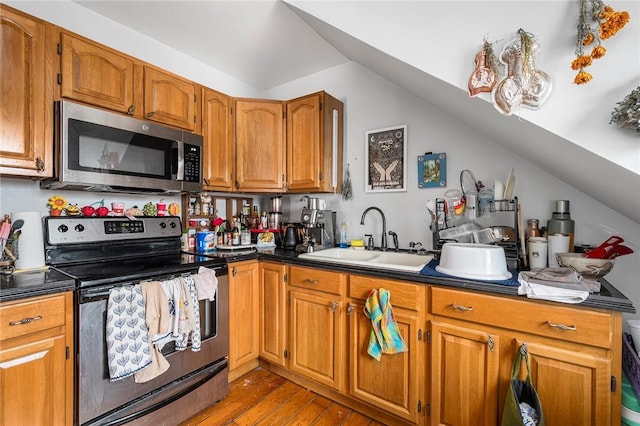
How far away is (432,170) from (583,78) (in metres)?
1.08

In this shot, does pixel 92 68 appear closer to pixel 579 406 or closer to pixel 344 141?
pixel 344 141

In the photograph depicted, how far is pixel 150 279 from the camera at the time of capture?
→ 1427 millimetres

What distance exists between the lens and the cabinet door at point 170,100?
1.83 meters

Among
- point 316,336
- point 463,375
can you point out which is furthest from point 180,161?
point 463,375

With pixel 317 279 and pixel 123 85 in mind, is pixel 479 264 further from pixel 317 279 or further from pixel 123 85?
pixel 123 85

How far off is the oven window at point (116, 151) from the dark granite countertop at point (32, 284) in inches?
22.6

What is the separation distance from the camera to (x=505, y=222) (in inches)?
68.4

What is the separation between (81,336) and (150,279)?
1.12ft

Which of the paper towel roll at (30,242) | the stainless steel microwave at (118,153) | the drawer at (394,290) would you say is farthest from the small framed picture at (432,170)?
the paper towel roll at (30,242)

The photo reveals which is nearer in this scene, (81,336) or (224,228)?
(81,336)

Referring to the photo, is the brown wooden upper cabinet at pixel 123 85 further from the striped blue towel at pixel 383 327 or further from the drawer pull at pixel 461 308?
the drawer pull at pixel 461 308

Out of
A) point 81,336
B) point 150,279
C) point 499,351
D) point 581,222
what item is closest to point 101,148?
point 150,279

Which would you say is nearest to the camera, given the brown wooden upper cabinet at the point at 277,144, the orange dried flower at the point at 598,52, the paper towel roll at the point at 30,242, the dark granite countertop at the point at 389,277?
the orange dried flower at the point at 598,52

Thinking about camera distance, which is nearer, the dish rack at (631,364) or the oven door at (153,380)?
the dish rack at (631,364)
